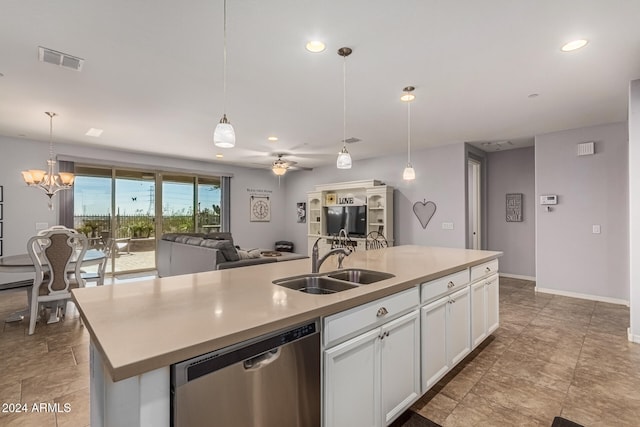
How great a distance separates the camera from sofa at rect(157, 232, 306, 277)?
4266mm

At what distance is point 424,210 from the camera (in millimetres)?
6258

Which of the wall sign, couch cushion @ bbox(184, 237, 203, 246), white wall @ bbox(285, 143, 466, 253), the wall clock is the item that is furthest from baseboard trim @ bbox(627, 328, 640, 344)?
the wall clock

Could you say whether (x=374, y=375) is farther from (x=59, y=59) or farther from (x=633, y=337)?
(x=59, y=59)

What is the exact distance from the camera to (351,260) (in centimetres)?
276

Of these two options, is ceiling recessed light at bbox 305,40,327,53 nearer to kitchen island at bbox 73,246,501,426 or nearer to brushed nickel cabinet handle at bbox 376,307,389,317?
kitchen island at bbox 73,246,501,426

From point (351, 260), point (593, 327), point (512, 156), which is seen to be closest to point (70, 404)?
point (351, 260)

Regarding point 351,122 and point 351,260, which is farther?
point 351,122

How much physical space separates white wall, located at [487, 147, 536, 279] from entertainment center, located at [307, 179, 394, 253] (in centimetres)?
212

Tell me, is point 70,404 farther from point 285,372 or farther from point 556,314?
point 556,314

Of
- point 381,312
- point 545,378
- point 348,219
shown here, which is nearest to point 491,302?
point 545,378

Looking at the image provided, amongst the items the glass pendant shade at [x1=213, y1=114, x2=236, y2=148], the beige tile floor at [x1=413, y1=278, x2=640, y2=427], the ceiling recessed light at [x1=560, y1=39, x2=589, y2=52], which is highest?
the ceiling recessed light at [x1=560, y1=39, x2=589, y2=52]

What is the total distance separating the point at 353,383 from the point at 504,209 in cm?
612

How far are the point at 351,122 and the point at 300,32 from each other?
2301mm

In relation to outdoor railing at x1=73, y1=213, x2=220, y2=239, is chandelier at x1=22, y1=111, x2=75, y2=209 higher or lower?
higher
